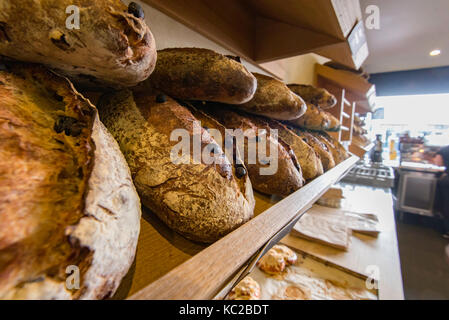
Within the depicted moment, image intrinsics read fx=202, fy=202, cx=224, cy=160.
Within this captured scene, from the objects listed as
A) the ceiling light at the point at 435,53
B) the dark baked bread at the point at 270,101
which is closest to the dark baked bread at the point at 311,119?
the dark baked bread at the point at 270,101

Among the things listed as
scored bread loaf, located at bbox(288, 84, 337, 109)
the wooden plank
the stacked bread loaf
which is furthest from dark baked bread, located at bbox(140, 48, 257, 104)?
the wooden plank

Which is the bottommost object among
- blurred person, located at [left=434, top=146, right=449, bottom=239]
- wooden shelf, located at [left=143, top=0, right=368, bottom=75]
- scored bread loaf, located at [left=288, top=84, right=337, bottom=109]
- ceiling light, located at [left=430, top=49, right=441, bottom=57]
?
blurred person, located at [left=434, top=146, right=449, bottom=239]

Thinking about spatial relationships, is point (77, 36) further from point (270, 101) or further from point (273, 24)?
point (273, 24)

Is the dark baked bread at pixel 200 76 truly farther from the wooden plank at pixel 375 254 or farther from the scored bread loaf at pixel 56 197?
the wooden plank at pixel 375 254

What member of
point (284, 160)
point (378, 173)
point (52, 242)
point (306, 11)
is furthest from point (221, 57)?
point (378, 173)

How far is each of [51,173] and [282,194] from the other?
58cm

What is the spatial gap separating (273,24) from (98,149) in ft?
4.22

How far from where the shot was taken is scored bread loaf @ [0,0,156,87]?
29 cm

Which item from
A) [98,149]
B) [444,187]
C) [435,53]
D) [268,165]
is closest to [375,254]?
[268,165]

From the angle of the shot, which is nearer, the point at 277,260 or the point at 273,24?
the point at 273,24

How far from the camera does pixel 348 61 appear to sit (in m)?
1.36

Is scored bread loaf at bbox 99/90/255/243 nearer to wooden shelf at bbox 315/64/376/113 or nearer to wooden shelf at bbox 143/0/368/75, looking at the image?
wooden shelf at bbox 143/0/368/75

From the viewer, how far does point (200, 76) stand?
1.75 ft

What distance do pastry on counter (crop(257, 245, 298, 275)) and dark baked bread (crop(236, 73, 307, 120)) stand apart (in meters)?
0.94
